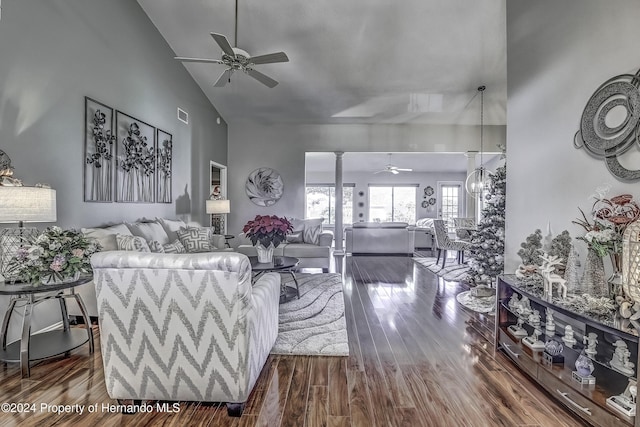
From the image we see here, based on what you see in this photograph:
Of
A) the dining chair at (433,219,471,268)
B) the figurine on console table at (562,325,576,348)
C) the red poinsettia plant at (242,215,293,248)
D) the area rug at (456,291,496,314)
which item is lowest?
A: the area rug at (456,291,496,314)

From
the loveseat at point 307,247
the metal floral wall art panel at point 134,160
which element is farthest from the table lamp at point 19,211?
the loveseat at point 307,247

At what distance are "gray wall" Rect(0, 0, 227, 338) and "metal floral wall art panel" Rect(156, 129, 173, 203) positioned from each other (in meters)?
0.15

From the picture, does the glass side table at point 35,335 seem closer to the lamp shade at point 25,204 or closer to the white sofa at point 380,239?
the lamp shade at point 25,204

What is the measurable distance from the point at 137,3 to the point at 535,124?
208 inches

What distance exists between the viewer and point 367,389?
6.61 feet

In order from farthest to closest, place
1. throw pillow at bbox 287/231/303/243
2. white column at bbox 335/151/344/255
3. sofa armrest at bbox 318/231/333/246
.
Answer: white column at bbox 335/151/344/255
throw pillow at bbox 287/231/303/243
sofa armrest at bbox 318/231/333/246

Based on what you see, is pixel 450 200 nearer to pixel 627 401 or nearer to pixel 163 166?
pixel 163 166

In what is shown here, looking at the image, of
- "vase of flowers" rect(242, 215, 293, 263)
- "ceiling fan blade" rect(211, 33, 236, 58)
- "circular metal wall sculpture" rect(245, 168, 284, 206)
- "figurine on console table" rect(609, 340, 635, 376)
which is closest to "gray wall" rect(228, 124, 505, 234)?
"circular metal wall sculpture" rect(245, 168, 284, 206)

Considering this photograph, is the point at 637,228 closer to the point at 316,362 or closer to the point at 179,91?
the point at 316,362

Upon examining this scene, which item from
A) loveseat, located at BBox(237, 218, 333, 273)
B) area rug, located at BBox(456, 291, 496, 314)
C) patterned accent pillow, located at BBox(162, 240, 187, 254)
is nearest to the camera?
area rug, located at BBox(456, 291, 496, 314)

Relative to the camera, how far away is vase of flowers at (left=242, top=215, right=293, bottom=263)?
11.5ft

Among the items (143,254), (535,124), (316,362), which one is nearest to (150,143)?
(143,254)

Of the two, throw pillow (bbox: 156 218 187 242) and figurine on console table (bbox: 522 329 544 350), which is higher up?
throw pillow (bbox: 156 218 187 242)

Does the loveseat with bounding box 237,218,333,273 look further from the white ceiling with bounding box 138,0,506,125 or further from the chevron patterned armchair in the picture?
the chevron patterned armchair
